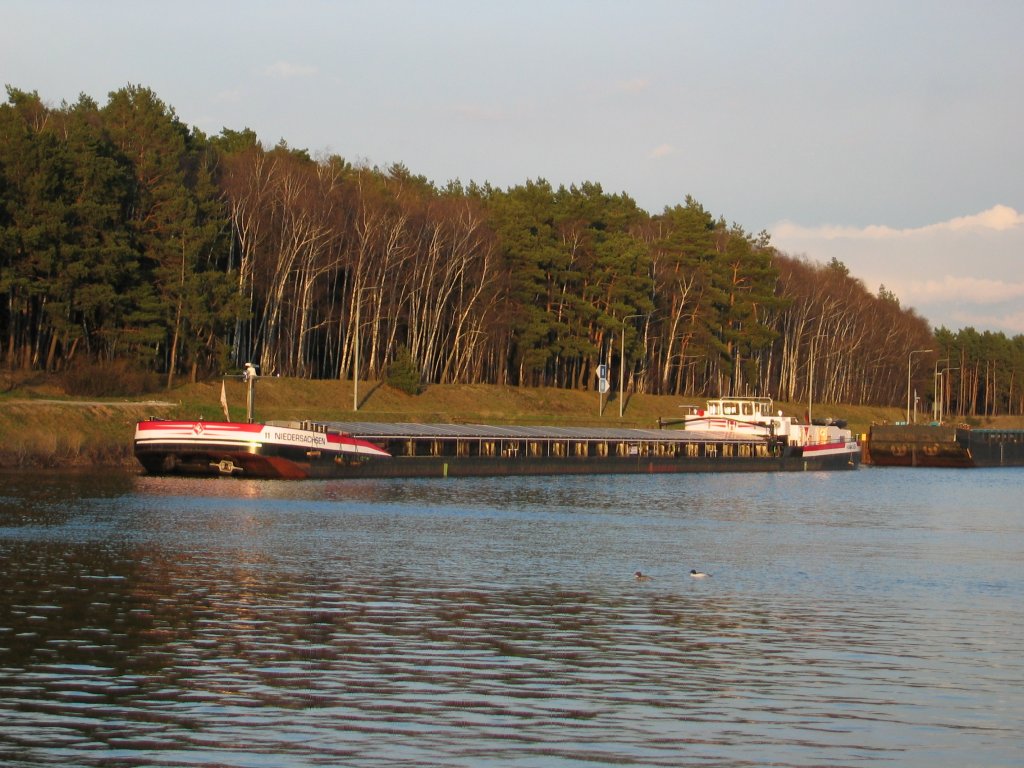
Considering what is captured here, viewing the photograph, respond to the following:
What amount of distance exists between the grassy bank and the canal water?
1767cm

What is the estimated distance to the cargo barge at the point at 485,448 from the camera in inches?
2434

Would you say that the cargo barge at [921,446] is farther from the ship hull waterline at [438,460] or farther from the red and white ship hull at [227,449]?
the red and white ship hull at [227,449]

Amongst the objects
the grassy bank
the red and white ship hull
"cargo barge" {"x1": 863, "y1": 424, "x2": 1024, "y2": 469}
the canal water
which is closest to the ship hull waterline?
the red and white ship hull

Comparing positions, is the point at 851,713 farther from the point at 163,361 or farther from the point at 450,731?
the point at 163,361

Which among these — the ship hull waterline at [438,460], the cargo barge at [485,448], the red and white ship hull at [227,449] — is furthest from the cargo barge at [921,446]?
the red and white ship hull at [227,449]

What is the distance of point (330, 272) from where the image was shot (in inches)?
4264

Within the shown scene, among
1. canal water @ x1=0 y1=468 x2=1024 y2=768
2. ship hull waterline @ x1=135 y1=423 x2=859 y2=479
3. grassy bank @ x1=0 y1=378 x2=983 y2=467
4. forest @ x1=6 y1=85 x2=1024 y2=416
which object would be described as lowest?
canal water @ x1=0 y1=468 x2=1024 y2=768

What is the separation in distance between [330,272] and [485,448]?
37.0 meters

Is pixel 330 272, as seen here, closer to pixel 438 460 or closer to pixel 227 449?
pixel 438 460

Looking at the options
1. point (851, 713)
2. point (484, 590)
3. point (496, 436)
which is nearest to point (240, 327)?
point (496, 436)

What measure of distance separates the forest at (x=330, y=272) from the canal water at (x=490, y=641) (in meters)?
36.5

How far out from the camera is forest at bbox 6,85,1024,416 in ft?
266

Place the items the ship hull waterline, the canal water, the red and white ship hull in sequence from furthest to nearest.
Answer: the ship hull waterline → the red and white ship hull → the canal water

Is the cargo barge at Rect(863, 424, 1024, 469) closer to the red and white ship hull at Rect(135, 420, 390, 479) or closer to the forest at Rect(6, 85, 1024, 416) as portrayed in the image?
the forest at Rect(6, 85, 1024, 416)
